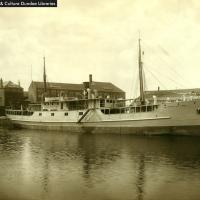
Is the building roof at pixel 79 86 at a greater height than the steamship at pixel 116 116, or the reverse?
the building roof at pixel 79 86

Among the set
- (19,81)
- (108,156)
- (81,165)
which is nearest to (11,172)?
(81,165)

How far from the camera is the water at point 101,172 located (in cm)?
1351

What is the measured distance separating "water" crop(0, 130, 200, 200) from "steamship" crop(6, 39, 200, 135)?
656cm

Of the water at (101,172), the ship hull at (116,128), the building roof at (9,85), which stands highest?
the building roof at (9,85)

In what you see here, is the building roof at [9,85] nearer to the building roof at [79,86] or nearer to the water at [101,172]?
the building roof at [79,86]

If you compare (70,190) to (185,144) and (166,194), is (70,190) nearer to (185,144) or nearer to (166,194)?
(166,194)

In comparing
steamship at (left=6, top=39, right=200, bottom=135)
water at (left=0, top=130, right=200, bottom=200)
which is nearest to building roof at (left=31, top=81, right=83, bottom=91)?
steamship at (left=6, top=39, right=200, bottom=135)

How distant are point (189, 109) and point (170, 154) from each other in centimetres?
1134

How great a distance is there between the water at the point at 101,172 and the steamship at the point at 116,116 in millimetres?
6563

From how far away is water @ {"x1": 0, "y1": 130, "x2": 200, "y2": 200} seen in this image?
44.3 ft

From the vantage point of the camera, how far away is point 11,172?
1781 cm

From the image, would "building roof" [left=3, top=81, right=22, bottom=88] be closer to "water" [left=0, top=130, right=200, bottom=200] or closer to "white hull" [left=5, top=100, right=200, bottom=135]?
"white hull" [left=5, top=100, right=200, bottom=135]

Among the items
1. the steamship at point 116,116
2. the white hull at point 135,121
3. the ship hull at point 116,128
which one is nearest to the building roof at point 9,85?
the steamship at point 116,116

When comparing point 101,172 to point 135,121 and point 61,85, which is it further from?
point 61,85
